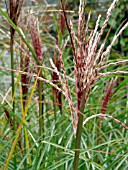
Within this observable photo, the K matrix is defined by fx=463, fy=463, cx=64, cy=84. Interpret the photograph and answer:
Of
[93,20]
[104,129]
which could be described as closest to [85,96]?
[104,129]

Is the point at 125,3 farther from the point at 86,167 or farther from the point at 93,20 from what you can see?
the point at 86,167

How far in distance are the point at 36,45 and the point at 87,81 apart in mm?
637

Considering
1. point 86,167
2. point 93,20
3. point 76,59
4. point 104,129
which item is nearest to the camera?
point 76,59

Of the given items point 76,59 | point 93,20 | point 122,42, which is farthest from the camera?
point 93,20

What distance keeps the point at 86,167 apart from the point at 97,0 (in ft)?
16.3

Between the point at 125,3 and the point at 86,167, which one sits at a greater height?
the point at 125,3

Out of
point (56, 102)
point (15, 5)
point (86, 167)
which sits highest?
point (15, 5)

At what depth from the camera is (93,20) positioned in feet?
21.3

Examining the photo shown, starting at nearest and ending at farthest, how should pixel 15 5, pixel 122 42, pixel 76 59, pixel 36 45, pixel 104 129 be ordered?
pixel 76 59
pixel 15 5
pixel 36 45
pixel 104 129
pixel 122 42

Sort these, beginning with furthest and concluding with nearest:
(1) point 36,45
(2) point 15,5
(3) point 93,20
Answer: (3) point 93,20 < (1) point 36,45 < (2) point 15,5

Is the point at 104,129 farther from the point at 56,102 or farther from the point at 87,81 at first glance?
the point at 87,81

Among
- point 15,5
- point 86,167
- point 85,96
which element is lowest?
point 86,167

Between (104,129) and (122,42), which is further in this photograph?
(122,42)

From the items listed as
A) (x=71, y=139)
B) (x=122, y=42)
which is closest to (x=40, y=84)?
(x=71, y=139)
